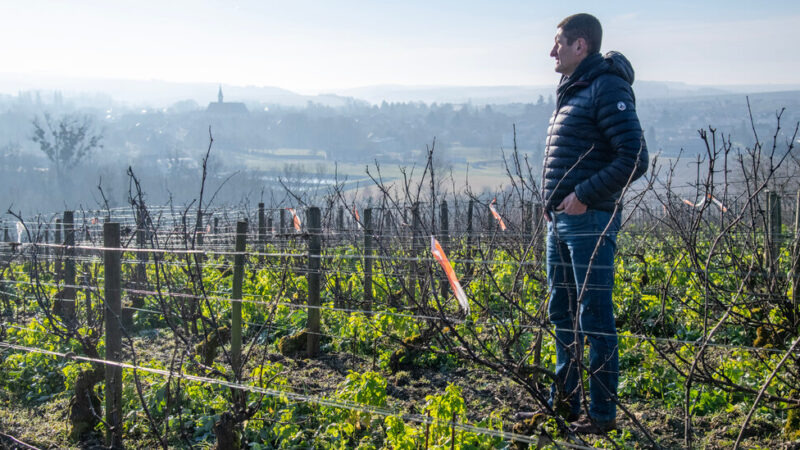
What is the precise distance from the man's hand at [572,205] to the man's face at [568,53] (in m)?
0.59

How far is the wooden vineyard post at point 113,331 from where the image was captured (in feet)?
9.99

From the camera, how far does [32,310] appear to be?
6.92 meters

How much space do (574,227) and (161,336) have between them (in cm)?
460

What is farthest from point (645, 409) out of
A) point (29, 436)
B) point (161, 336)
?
point (161, 336)

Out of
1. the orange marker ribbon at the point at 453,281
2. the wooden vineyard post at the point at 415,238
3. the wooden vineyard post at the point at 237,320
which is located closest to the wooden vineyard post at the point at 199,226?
the wooden vineyard post at the point at 237,320

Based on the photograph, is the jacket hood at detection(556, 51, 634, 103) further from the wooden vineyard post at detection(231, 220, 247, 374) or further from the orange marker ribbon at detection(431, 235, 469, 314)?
the wooden vineyard post at detection(231, 220, 247, 374)

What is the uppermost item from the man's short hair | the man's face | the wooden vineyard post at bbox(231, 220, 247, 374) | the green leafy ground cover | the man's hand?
the man's short hair

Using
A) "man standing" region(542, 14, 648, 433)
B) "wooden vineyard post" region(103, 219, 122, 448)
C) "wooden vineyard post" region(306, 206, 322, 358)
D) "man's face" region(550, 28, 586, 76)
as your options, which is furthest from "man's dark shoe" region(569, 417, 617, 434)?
"wooden vineyard post" region(306, 206, 322, 358)

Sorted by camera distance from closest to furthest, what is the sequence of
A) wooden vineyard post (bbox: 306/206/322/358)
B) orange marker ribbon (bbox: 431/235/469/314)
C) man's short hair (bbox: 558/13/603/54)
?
1. orange marker ribbon (bbox: 431/235/469/314)
2. man's short hair (bbox: 558/13/603/54)
3. wooden vineyard post (bbox: 306/206/322/358)

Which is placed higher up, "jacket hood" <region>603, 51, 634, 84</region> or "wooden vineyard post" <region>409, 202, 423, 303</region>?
"jacket hood" <region>603, 51, 634, 84</region>

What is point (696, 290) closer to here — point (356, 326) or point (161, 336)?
point (356, 326)

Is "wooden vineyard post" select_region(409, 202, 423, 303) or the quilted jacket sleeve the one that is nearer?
the quilted jacket sleeve

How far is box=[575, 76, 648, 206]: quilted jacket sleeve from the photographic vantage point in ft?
8.10

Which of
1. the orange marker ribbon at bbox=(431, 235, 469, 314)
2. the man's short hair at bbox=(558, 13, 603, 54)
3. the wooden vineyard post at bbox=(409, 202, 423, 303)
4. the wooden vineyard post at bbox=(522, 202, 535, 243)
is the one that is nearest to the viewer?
the orange marker ribbon at bbox=(431, 235, 469, 314)
